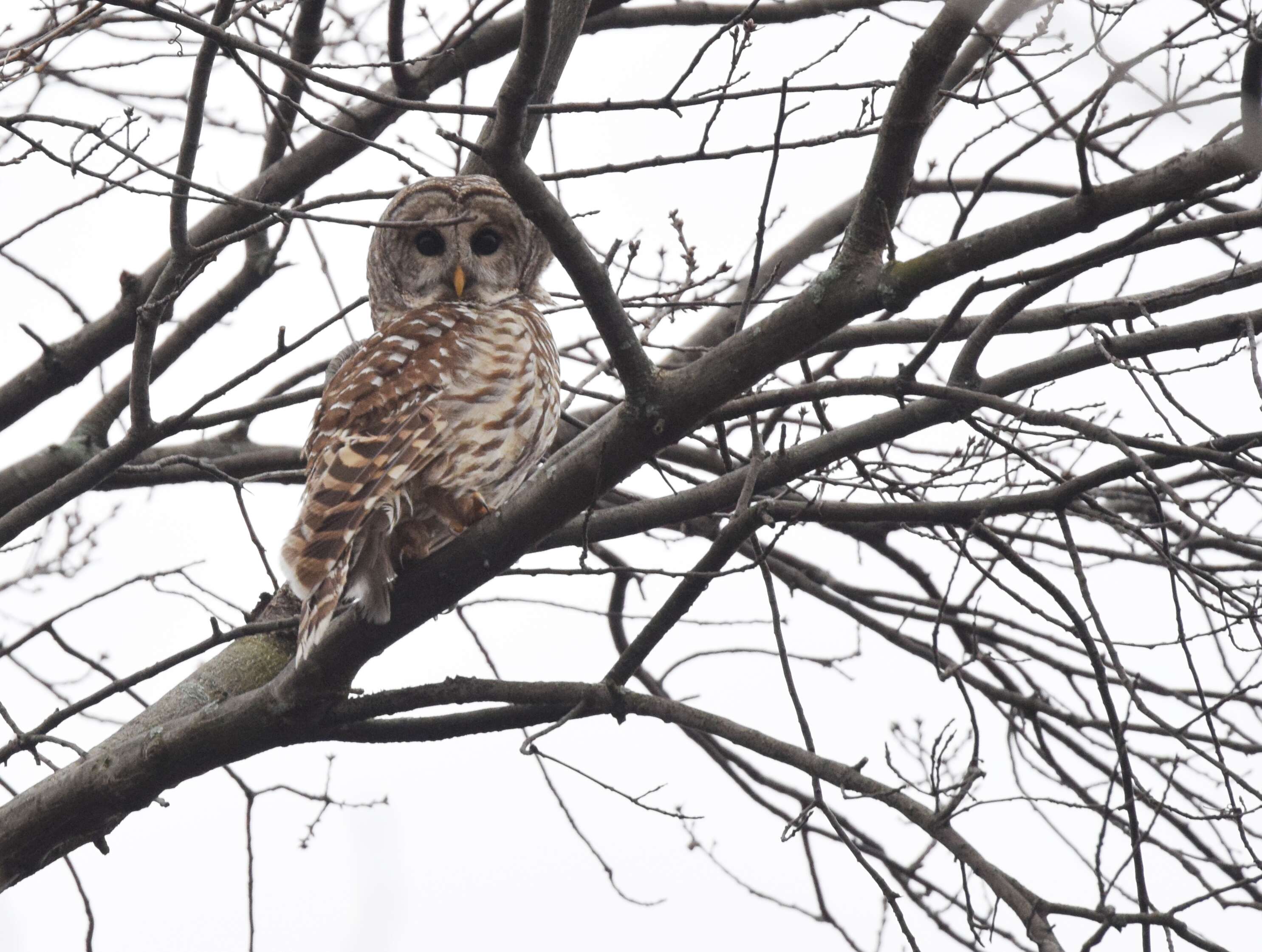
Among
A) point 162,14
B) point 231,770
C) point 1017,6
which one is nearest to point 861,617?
point 231,770

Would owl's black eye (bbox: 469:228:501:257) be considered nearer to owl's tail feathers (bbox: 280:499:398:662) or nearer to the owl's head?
the owl's head

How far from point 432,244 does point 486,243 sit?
235mm

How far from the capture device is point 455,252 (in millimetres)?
5699

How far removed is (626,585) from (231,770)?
1.94m

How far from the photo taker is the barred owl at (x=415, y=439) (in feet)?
12.4

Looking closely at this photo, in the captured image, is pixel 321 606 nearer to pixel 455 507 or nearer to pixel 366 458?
pixel 366 458

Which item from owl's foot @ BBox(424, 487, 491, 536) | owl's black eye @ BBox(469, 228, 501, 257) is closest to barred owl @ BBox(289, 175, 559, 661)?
owl's foot @ BBox(424, 487, 491, 536)

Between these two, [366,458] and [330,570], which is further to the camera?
[366,458]

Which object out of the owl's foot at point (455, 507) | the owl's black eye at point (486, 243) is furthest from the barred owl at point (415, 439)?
the owl's black eye at point (486, 243)

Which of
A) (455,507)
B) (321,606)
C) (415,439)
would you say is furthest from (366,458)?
(321,606)

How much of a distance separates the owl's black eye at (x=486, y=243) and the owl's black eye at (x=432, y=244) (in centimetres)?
13

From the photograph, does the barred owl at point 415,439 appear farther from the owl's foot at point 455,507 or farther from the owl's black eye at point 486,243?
the owl's black eye at point 486,243

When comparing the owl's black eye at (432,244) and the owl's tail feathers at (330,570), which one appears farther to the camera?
the owl's black eye at (432,244)

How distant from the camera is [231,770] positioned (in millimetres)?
4965
